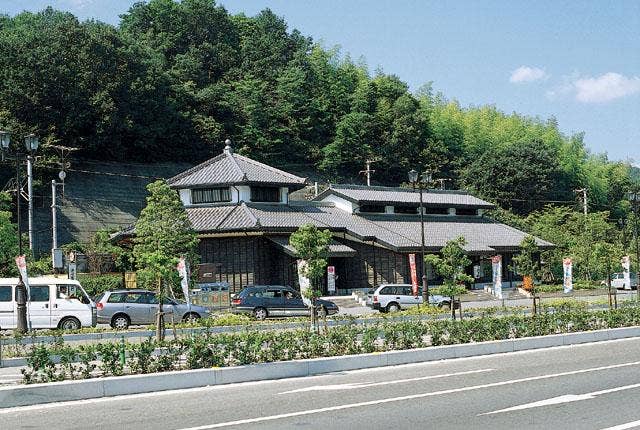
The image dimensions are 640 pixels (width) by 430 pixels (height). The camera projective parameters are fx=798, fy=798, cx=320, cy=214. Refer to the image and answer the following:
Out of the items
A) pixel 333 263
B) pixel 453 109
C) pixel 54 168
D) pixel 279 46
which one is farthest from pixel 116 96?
pixel 453 109

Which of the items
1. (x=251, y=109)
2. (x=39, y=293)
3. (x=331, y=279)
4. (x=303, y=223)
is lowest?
(x=331, y=279)

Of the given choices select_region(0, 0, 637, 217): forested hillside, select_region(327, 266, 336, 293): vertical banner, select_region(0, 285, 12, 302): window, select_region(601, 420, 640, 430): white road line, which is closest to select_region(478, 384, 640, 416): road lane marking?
select_region(601, 420, 640, 430): white road line

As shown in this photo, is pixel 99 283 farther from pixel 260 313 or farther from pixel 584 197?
pixel 584 197

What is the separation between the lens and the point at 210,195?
4838 cm

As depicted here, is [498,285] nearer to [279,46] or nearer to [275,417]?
[275,417]

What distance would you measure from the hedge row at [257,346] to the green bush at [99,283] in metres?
26.5

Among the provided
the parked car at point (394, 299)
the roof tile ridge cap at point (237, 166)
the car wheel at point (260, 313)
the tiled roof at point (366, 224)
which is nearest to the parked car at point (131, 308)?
the car wheel at point (260, 313)

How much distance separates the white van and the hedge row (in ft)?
35.7

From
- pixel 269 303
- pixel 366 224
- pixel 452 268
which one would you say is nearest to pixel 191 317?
pixel 269 303

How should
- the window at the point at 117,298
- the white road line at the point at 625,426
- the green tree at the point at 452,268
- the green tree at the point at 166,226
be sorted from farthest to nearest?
the green tree at the point at 166,226 → the window at the point at 117,298 → the green tree at the point at 452,268 → the white road line at the point at 625,426

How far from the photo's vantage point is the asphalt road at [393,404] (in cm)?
984

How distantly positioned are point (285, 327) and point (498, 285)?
2077cm

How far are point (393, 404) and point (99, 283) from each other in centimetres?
3408

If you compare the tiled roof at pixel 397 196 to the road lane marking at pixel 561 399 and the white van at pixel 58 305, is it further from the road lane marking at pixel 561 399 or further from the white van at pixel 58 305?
the road lane marking at pixel 561 399
